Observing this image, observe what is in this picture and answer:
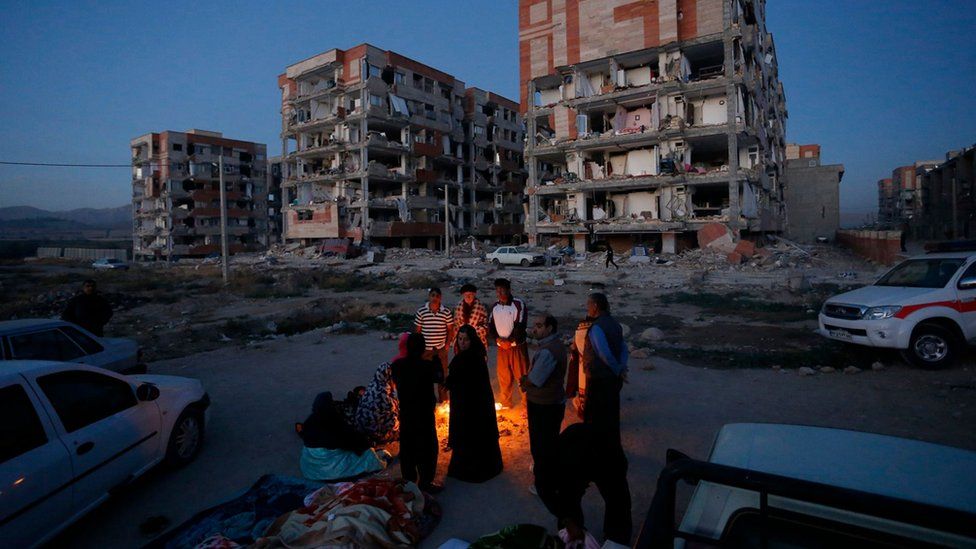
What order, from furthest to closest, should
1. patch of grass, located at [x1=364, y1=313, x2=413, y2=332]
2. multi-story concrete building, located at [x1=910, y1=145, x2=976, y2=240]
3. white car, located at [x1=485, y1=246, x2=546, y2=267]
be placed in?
multi-story concrete building, located at [x1=910, y1=145, x2=976, y2=240], white car, located at [x1=485, y1=246, x2=546, y2=267], patch of grass, located at [x1=364, y1=313, x2=413, y2=332]

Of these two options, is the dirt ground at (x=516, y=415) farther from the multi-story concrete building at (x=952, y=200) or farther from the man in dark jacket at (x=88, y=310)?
the multi-story concrete building at (x=952, y=200)

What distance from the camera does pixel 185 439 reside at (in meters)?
5.41

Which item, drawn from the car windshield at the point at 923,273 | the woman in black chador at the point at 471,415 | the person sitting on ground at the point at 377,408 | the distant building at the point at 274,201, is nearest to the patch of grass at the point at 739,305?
the car windshield at the point at 923,273

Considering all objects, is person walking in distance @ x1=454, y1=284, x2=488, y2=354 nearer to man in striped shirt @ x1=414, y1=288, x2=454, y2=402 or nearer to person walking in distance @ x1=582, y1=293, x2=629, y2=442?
man in striped shirt @ x1=414, y1=288, x2=454, y2=402

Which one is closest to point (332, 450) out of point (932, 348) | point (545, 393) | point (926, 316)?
point (545, 393)

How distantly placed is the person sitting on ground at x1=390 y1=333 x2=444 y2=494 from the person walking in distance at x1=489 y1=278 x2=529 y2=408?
2.09 metres

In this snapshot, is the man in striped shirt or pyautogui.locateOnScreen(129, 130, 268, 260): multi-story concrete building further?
pyautogui.locateOnScreen(129, 130, 268, 260): multi-story concrete building

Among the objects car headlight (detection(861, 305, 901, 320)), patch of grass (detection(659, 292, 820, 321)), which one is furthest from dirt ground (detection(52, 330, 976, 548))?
patch of grass (detection(659, 292, 820, 321))

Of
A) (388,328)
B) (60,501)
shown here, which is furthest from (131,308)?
(60,501)

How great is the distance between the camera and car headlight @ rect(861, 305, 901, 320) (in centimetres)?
779

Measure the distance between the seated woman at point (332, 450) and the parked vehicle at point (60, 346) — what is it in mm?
3709

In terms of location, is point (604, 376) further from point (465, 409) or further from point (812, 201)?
point (812, 201)

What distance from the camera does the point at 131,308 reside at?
758 inches

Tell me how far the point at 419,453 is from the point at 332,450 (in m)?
0.93
